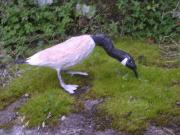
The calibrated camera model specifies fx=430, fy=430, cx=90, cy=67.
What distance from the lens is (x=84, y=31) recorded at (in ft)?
19.0

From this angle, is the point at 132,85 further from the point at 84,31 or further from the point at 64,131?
the point at 84,31

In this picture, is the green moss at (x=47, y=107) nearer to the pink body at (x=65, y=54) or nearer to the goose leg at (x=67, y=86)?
the goose leg at (x=67, y=86)

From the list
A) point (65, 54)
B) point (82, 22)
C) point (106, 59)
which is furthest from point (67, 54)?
point (82, 22)

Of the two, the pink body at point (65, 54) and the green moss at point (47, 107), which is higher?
the pink body at point (65, 54)

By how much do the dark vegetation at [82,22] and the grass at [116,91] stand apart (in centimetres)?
53

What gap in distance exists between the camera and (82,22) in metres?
5.89

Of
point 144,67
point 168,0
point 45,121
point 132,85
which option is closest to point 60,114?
point 45,121

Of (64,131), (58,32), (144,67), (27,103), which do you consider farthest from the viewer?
(58,32)

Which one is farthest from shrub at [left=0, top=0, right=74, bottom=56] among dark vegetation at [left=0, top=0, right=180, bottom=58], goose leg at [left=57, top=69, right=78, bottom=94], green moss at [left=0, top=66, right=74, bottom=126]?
goose leg at [left=57, top=69, right=78, bottom=94]

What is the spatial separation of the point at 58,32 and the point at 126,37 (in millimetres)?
917

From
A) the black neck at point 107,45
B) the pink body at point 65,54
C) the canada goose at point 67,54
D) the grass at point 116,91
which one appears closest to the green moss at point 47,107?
the grass at point 116,91

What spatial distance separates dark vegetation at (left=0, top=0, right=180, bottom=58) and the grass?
53 centimetres

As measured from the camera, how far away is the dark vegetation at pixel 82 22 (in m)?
5.75

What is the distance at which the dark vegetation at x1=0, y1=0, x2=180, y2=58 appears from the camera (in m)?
5.75
